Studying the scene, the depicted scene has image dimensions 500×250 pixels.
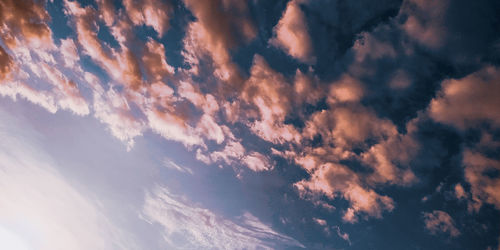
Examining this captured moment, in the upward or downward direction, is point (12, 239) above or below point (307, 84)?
below

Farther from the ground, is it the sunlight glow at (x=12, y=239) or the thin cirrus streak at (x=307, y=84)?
the thin cirrus streak at (x=307, y=84)

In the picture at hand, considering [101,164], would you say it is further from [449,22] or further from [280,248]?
[449,22]

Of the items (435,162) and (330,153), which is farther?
(330,153)

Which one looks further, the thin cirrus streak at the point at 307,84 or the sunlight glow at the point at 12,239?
the sunlight glow at the point at 12,239

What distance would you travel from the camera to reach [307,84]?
21.7 feet

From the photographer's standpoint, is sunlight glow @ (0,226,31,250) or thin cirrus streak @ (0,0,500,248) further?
sunlight glow @ (0,226,31,250)

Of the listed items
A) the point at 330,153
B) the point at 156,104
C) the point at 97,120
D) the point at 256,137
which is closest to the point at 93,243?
the point at 97,120

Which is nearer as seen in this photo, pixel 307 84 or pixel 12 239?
pixel 307 84

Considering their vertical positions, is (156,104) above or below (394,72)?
below

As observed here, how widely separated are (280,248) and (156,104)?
13348mm

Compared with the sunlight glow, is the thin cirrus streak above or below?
above

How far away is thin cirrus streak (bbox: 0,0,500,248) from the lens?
5105 millimetres

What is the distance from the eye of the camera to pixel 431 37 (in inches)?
190

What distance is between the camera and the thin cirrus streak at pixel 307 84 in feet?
16.8
